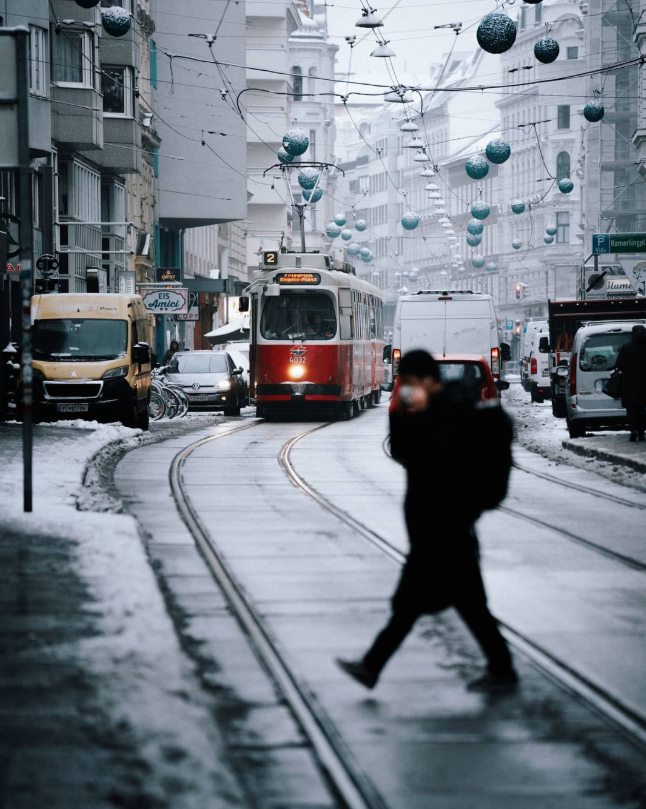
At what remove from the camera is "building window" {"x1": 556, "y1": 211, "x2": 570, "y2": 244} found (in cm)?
14300

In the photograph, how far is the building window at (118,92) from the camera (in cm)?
5544

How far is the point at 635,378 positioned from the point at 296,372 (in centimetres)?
1276

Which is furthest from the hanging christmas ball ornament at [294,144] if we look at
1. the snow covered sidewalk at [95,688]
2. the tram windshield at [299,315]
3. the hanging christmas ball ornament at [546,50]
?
the snow covered sidewalk at [95,688]

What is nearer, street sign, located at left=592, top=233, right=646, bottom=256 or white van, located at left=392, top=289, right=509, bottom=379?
street sign, located at left=592, top=233, right=646, bottom=256

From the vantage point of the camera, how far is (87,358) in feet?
108

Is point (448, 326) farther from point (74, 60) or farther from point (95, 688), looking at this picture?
point (95, 688)

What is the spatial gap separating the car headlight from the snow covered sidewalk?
1833 cm

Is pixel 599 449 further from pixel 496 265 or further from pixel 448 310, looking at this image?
pixel 496 265

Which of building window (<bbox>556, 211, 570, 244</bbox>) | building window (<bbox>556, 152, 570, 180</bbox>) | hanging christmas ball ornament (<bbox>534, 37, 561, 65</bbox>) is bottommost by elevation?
hanging christmas ball ornament (<bbox>534, 37, 561, 65</bbox>)

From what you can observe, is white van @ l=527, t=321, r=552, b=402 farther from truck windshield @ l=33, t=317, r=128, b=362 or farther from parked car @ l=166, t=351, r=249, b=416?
truck windshield @ l=33, t=317, r=128, b=362

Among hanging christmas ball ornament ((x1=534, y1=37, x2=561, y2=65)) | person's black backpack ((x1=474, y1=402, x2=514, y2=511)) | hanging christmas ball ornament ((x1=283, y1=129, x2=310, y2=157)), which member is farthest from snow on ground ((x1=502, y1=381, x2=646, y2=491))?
person's black backpack ((x1=474, y1=402, x2=514, y2=511))

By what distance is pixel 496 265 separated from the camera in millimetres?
153125

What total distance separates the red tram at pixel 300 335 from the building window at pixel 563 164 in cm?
10488

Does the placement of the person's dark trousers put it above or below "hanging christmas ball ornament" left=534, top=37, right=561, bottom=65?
below
